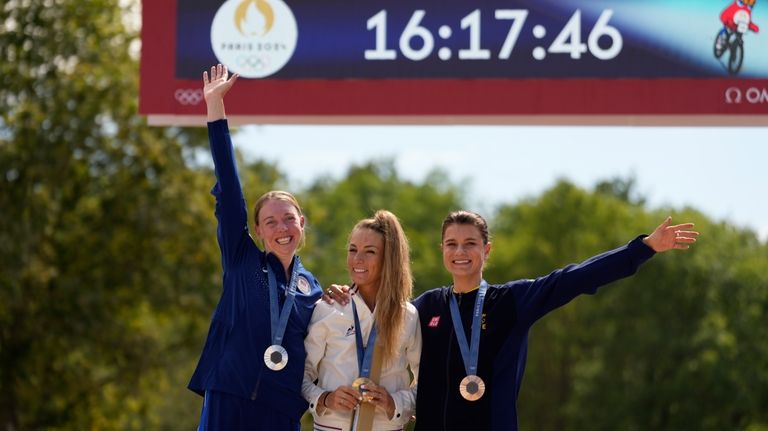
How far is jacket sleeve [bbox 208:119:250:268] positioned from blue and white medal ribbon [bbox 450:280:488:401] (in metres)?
1.09

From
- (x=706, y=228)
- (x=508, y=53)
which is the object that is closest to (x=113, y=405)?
(x=508, y=53)

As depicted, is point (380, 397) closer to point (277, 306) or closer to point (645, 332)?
point (277, 306)

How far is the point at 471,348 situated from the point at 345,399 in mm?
684

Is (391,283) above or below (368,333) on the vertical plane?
above

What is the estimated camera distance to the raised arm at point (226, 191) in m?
5.72

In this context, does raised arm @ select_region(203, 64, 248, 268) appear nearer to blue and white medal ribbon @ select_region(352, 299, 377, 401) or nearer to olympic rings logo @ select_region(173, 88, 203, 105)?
blue and white medal ribbon @ select_region(352, 299, 377, 401)

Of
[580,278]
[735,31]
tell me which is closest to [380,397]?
[580,278]

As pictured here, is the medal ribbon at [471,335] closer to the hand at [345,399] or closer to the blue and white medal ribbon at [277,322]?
the hand at [345,399]

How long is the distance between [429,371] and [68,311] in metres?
15.3

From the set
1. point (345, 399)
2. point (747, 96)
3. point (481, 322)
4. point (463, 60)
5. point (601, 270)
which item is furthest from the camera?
point (463, 60)

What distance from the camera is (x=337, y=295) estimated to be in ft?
18.8

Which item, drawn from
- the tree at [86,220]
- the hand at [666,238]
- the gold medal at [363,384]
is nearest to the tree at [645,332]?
the tree at [86,220]

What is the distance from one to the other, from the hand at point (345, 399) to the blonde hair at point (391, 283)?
0.25 metres

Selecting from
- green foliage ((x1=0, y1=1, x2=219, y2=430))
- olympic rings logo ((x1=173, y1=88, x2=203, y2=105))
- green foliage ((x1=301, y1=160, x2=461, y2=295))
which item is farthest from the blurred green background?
green foliage ((x1=301, y1=160, x2=461, y2=295))
